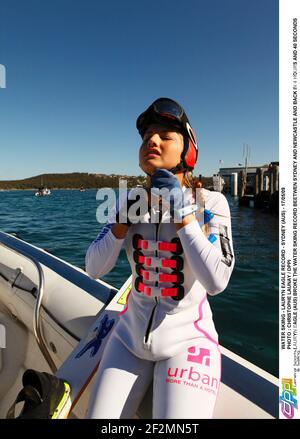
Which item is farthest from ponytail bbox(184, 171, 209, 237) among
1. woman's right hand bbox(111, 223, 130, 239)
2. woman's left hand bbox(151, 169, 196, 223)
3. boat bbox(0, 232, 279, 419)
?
boat bbox(0, 232, 279, 419)

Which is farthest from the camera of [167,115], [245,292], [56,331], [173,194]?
[245,292]

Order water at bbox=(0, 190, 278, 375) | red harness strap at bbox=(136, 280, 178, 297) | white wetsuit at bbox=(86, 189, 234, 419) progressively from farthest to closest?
water at bbox=(0, 190, 278, 375)
red harness strap at bbox=(136, 280, 178, 297)
white wetsuit at bbox=(86, 189, 234, 419)

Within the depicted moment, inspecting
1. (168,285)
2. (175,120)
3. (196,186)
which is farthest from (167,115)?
(168,285)

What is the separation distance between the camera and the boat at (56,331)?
140 cm

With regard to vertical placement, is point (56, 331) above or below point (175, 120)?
below

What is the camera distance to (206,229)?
57.2 inches

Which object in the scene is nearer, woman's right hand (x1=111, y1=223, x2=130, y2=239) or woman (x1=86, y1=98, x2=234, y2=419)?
woman (x1=86, y1=98, x2=234, y2=419)

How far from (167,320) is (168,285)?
167 millimetres

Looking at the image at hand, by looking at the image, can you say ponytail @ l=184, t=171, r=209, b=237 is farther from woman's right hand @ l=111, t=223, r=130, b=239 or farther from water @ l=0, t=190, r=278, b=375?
water @ l=0, t=190, r=278, b=375

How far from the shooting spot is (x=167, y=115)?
55.2 inches

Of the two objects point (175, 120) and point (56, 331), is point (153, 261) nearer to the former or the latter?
point (175, 120)

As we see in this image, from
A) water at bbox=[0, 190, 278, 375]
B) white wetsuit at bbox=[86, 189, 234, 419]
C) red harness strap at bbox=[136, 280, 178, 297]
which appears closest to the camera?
white wetsuit at bbox=[86, 189, 234, 419]

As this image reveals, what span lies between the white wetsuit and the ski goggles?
0.39m

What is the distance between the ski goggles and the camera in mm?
1409
